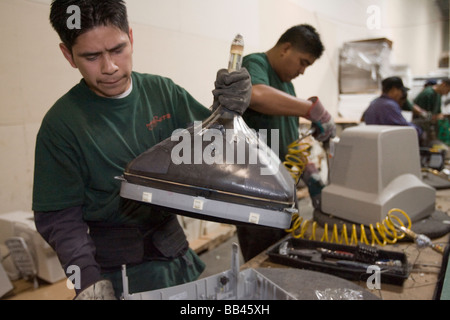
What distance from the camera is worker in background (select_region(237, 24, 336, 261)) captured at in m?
0.86

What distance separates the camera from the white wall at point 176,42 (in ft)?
2.64

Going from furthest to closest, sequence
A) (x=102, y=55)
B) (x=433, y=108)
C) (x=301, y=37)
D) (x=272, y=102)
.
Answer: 1. (x=433, y=108)
2. (x=301, y=37)
3. (x=272, y=102)
4. (x=102, y=55)

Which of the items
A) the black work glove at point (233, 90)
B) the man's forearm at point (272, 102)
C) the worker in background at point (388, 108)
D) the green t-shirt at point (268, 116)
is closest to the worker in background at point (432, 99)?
the worker in background at point (388, 108)

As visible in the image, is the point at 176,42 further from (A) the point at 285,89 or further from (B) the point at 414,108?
(B) the point at 414,108

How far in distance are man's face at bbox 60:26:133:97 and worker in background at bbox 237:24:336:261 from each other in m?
0.32

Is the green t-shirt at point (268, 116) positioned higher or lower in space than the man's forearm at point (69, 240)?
higher

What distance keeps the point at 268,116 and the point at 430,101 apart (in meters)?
3.97

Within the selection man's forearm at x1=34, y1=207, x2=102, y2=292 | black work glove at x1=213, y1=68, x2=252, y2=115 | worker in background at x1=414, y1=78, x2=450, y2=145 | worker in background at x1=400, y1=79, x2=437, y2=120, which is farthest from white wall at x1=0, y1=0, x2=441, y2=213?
worker in background at x1=400, y1=79, x2=437, y2=120

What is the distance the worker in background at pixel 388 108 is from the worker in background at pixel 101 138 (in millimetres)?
1723

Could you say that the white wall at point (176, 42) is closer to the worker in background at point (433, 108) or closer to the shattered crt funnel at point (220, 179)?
the shattered crt funnel at point (220, 179)

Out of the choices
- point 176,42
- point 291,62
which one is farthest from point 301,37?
point 176,42

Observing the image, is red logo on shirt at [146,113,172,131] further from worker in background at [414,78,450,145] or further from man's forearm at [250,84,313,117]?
worker in background at [414,78,450,145]

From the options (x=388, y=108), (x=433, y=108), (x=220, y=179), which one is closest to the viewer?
(x=220, y=179)

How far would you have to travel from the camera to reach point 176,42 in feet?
3.08
